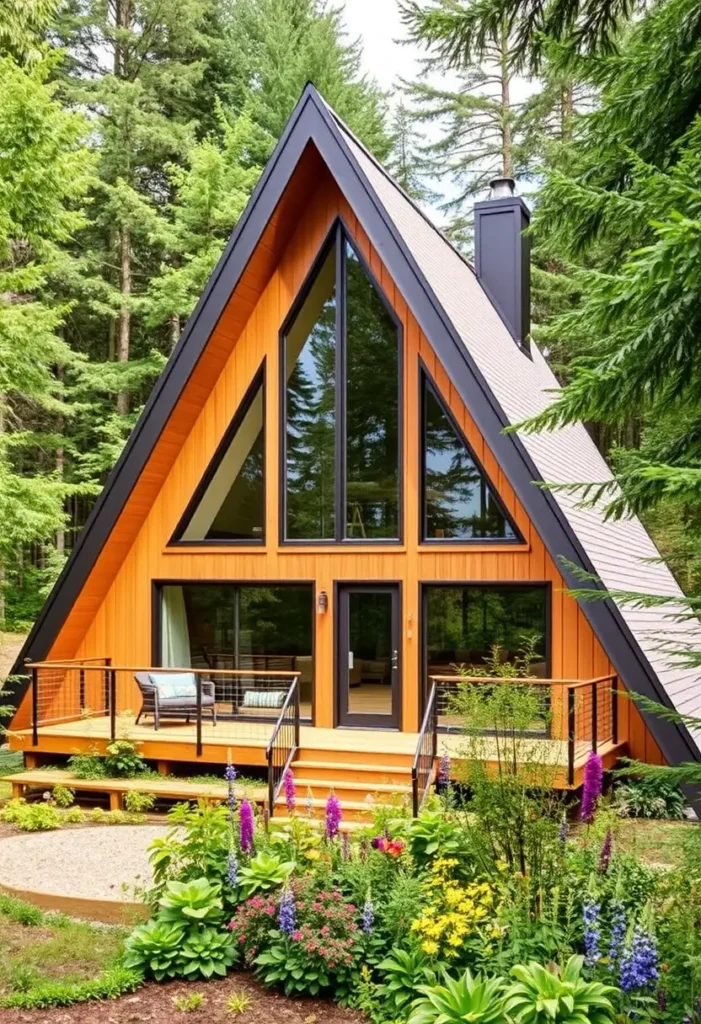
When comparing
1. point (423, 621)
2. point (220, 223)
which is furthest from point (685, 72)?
point (220, 223)

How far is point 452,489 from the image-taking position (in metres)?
10.6

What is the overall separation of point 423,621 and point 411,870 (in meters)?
5.83

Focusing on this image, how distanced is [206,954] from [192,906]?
266mm

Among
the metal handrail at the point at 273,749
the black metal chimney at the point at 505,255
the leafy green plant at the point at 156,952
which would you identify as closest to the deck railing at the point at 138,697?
the metal handrail at the point at 273,749

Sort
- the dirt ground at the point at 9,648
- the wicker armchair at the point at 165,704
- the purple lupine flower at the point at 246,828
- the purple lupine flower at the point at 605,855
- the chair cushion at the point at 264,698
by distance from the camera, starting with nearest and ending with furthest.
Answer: the purple lupine flower at the point at 605,855 < the purple lupine flower at the point at 246,828 < the wicker armchair at the point at 165,704 < the chair cushion at the point at 264,698 < the dirt ground at the point at 9,648

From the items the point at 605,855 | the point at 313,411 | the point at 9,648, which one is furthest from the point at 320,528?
the point at 9,648

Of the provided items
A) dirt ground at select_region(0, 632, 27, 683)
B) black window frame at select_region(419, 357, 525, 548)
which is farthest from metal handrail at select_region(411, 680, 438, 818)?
dirt ground at select_region(0, 632, 27, 683)

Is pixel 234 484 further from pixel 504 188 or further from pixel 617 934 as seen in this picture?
pixel 617 934

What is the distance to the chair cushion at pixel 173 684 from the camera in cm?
1066

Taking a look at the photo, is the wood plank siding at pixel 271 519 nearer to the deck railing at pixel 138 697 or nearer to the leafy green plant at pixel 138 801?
the deck railing at pixel 138 697

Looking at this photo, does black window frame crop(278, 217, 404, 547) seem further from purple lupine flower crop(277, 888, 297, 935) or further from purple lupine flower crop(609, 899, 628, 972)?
purple lupine flower crop(609, 899, 628, 972)

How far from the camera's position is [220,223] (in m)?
21.4

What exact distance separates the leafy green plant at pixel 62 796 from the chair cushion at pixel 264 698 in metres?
2.37

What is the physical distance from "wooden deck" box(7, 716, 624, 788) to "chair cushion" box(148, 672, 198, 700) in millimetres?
412
